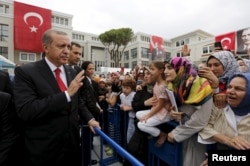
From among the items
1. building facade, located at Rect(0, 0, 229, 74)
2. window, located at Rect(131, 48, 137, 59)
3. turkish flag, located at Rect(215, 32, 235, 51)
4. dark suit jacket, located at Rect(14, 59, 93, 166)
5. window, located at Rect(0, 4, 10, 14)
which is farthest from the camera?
window, located at Rect(131, 48, 137, 59)

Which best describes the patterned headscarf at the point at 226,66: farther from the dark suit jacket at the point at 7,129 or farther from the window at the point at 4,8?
the window at the point at 4,8

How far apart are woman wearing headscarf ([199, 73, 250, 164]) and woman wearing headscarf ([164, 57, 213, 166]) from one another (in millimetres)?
118

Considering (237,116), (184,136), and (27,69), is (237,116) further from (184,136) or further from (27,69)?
(27,69)

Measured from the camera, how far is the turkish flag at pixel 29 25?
2484cm

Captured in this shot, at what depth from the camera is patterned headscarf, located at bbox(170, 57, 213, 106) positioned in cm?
182

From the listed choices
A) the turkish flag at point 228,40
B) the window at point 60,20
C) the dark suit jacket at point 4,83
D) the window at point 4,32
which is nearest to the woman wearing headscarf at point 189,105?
the dark suit jacket at point 4,83

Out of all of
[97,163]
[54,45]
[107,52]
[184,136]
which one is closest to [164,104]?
[184,136]

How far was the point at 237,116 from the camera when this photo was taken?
1.70 meters

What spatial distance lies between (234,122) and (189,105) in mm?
433

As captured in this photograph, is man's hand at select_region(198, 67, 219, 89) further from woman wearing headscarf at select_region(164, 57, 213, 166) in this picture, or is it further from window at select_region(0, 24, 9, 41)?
window at select_region(0, 24, 9, 41)

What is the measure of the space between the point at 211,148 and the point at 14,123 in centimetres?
182

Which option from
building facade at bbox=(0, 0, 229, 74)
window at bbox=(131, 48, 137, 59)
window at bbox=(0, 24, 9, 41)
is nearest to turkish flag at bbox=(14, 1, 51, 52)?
building facade at bbox=(0, 0, 229, 74)

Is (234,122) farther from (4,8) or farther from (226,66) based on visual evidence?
(4,8)

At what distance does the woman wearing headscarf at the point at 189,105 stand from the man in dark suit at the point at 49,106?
100 cm
